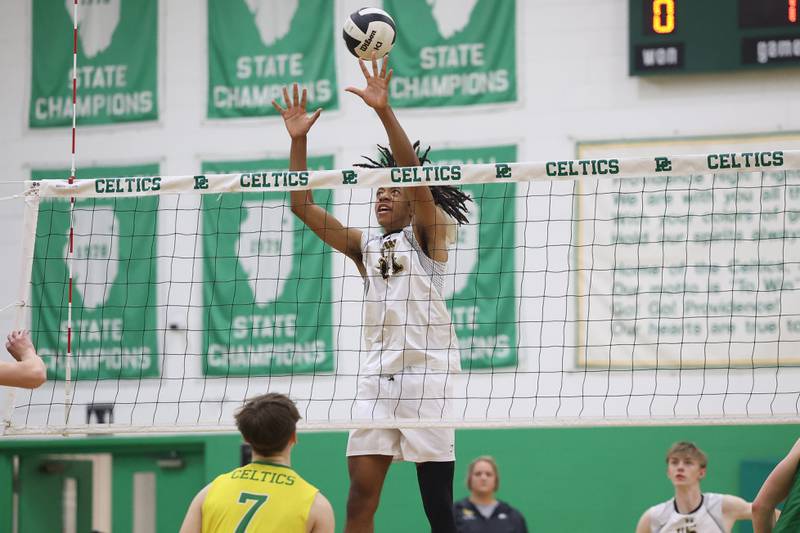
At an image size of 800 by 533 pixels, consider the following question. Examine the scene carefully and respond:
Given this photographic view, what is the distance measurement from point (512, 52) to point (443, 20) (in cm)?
84

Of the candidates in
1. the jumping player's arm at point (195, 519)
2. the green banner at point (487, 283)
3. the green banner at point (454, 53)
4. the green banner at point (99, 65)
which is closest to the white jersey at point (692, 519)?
the green banner at point (487, 283)

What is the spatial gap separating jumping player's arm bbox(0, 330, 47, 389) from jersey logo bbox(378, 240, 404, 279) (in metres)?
1.83

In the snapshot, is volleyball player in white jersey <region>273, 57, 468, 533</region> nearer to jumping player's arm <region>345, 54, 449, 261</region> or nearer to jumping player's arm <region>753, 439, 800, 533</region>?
jumping player's arm <region>345, 54, 449, 261</region>

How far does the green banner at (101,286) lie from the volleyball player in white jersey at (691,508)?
6.36m

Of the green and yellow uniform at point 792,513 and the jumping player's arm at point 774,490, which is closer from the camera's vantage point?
the green and yellow uniform at point 792,513

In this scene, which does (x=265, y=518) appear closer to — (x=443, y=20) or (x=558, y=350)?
(x=558, y=350)

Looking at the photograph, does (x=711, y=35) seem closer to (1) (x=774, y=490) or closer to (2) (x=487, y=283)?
(2) (x=487, y=283)

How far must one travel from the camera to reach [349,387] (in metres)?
12.4

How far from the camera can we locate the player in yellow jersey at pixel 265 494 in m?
4.30

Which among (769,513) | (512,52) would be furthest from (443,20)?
(769,513)

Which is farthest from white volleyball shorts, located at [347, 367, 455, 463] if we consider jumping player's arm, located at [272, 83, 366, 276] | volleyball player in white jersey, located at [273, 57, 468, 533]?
jumping player's arm, located at [272, 83, 366, 276]

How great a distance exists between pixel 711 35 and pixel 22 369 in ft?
28.1

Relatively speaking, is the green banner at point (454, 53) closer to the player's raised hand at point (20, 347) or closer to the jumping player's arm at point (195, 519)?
the player's raised hand at point (20, 347)

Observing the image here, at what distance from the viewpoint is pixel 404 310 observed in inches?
236
